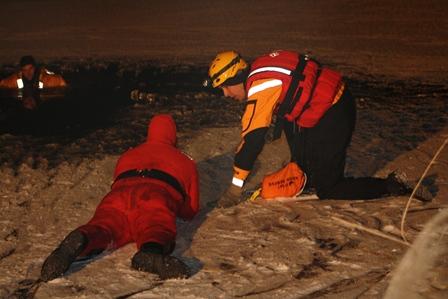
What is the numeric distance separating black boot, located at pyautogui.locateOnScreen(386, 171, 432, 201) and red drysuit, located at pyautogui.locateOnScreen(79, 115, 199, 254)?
1756 millimetres

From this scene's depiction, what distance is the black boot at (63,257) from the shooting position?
4.62 meters

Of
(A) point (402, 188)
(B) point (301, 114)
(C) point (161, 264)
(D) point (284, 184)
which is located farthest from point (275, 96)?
(C) point (161, 264)

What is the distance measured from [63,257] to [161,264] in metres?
0.64

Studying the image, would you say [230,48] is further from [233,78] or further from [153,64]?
[233,78]

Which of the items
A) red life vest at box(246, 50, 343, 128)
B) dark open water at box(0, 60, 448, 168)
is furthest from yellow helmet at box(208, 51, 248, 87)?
dark open water at box(0, 60, 448, 168)

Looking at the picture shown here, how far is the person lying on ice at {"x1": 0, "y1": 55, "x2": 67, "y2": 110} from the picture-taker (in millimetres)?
10336

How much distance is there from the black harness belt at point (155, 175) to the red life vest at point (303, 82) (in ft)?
3.47

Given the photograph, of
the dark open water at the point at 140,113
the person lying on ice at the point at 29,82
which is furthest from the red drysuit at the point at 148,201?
the person lying on ice at the point at 29,82

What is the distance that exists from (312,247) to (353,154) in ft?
9.35

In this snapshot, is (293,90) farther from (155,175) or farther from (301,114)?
(155,175)

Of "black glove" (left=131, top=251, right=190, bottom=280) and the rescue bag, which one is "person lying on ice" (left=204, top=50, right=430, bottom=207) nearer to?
the rescue bag

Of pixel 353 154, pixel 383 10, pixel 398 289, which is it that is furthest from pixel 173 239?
pixel 383 10

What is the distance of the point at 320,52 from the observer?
1404 cm

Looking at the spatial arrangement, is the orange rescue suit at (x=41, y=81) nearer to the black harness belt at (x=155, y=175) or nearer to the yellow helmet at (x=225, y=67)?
the yellow helmet at (x=225, y=67)
